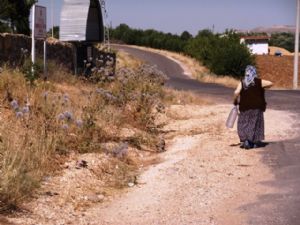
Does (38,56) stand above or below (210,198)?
above

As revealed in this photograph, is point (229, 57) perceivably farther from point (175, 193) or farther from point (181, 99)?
point (175, 193)

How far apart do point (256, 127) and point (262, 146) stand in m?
0.45

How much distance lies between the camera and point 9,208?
652 centimetres

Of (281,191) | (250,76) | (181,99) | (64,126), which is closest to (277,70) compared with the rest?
(181,99)

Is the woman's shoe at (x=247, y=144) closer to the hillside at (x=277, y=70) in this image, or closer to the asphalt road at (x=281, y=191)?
the asphalt road at (x=281, y=191)

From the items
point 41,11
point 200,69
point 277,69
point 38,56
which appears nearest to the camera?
point 41,11

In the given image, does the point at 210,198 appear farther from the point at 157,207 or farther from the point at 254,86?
the point at 254,86

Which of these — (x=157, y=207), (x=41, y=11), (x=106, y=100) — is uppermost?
(x=41, y=11)

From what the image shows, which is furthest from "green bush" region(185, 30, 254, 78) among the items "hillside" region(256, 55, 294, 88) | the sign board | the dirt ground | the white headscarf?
the white headscarf

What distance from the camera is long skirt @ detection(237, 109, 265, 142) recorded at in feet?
36.0

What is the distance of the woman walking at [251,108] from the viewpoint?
35.8ft

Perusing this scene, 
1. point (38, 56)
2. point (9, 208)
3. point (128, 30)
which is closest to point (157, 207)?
point (9, 208)

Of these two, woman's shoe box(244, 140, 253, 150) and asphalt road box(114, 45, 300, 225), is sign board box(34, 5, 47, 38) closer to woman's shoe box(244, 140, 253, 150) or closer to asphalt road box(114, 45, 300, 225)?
woman's shoe box(244, 140, 253, 150)

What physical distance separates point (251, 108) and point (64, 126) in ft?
11.8
